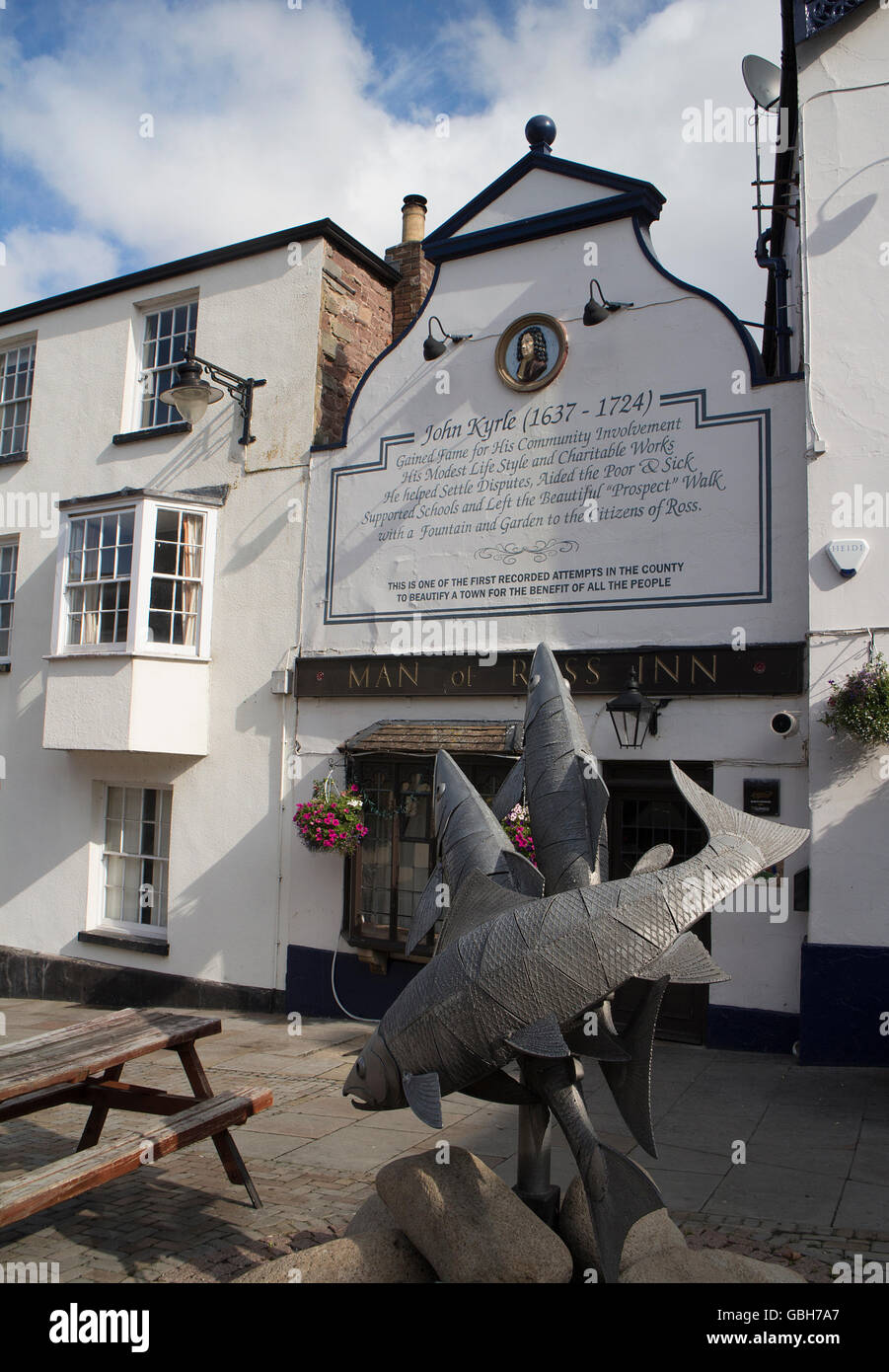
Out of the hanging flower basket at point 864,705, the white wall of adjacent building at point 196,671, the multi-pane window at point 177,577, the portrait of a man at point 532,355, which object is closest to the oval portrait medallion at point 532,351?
the portrait of a man at point 532,355

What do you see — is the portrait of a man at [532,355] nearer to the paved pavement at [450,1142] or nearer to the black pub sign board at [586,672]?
the black pub sign board at [586,672]

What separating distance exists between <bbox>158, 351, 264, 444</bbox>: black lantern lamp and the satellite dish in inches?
252

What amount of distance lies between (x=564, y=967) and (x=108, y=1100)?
3487mm

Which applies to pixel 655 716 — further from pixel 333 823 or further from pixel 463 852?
pixel 463 852

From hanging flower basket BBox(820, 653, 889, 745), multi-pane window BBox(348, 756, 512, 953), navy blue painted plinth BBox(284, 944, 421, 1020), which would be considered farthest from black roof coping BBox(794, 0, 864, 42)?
navy blue painted plinth BBox(284, 944, 421, 1020)

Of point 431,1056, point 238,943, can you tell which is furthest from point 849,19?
point 238,943

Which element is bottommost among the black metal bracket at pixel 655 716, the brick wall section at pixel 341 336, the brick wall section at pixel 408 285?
the black metal bracket at pixel 655 716

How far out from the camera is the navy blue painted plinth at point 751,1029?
7.98 meters

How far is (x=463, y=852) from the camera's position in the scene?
4594 millimetres

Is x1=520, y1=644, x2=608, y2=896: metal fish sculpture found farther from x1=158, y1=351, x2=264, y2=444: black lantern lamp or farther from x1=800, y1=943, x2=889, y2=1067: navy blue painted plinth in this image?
x1=158, y1=351, x2=264, y2=444: black lantern lamp

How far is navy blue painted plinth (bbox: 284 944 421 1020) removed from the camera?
384 inches

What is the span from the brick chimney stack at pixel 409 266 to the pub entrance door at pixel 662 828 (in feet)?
22.7

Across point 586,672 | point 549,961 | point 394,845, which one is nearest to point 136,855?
point 394,845
